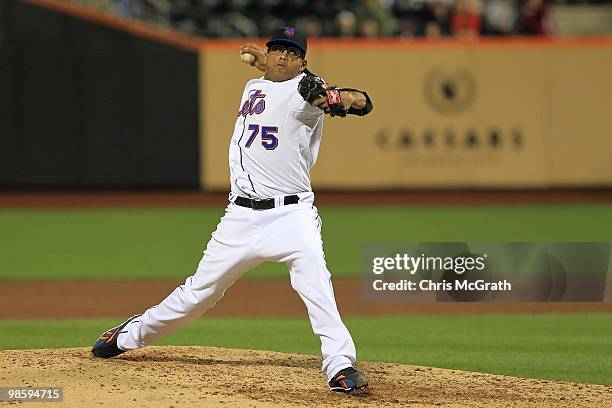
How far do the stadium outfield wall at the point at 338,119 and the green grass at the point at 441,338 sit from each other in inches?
411

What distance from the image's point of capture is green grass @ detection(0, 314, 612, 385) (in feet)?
23.9

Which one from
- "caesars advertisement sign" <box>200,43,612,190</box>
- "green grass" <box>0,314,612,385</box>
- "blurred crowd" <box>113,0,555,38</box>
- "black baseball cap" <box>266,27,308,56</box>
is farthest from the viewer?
"blurred crowd" <box>113,0,555,38</box>

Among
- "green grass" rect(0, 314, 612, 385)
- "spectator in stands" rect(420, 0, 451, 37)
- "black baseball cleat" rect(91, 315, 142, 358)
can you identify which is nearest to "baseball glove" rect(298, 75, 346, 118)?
"black baseball cleat" rect(91, 315, 142, 358)

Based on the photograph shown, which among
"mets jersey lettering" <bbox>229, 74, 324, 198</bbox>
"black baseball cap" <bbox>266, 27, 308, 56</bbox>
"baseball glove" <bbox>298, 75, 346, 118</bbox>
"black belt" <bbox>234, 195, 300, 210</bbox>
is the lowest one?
"black belt" <bbox>234, 195, 300, 210</bbox>

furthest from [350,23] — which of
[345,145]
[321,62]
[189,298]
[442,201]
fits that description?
[189,298]

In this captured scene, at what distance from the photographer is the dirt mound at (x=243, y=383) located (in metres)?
5.69

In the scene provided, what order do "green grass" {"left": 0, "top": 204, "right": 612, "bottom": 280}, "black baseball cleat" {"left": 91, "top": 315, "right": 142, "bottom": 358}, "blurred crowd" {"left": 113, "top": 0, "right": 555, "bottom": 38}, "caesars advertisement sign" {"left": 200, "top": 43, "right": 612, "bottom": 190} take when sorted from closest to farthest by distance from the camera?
"black baseball cleat" {"left": 91, "top": 315, "right": 142, "bottom": 358} < "green grass" {"left": 0, "top": 204, "right": 612, "bottom": 280} < "caesars advertisement sign" {"left": 200, "top": 43, "right": 612, "bottom": 190} < "blurred crowd" {"left": 113, "top": 0, "right": 555, "bottom": 38}

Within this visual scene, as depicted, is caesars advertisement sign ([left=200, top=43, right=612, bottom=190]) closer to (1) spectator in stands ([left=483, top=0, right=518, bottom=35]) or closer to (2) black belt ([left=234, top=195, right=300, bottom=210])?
(1) spectator in stands ([left=483, top=0, right=518, bottom=35])

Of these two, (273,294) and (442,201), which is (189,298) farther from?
(442,201)

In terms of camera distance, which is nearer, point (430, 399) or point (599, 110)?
point (430, 399)

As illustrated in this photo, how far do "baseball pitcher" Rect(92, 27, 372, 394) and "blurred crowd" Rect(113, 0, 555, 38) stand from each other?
13.6 meters

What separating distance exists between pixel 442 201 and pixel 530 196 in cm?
174

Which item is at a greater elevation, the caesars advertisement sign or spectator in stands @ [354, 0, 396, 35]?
spectator in stands @ [354, 0, 396, 35]

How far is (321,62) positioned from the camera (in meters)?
19.5
